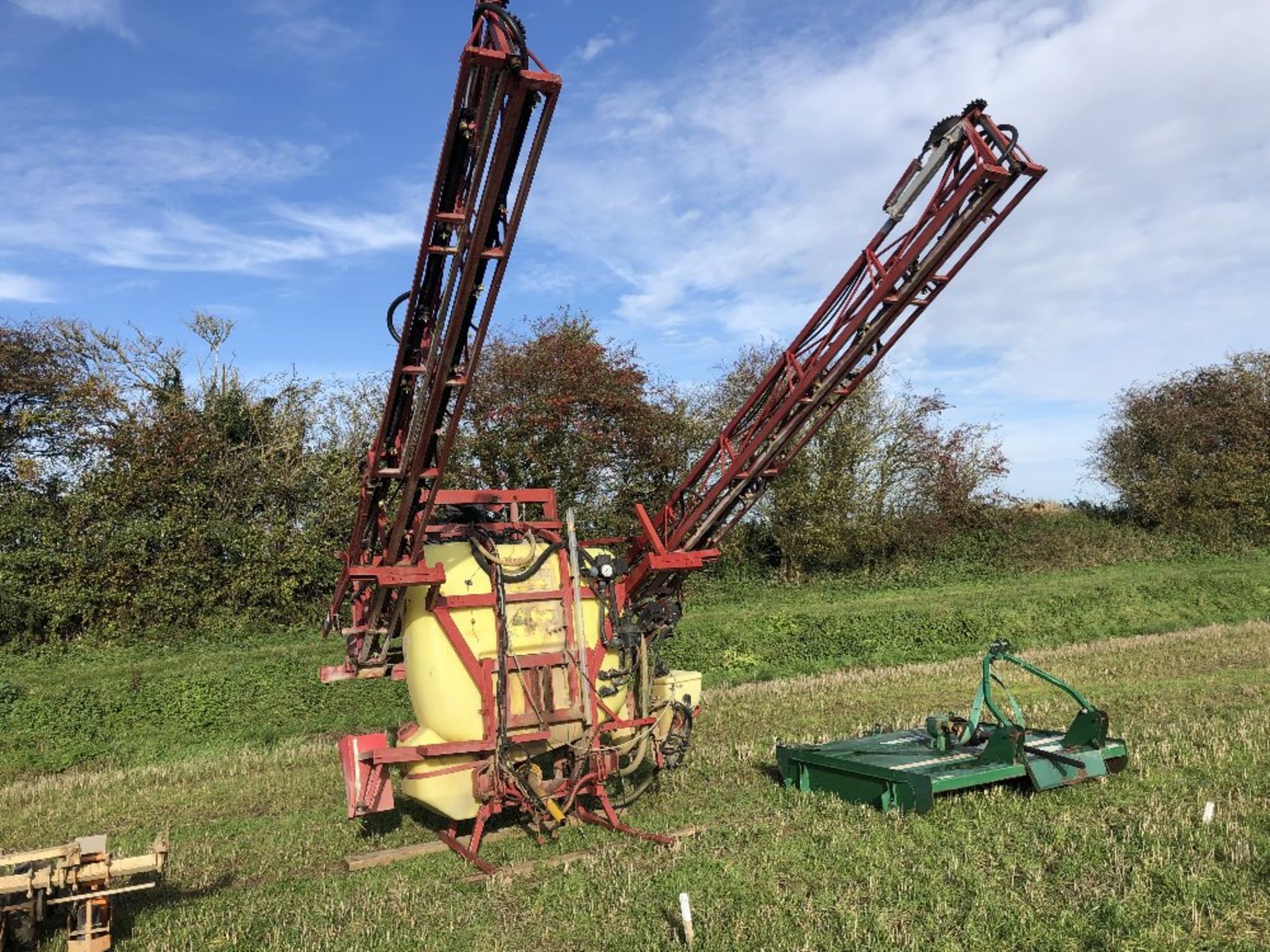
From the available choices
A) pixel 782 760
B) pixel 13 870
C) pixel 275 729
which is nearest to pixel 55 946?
pixel 13 870

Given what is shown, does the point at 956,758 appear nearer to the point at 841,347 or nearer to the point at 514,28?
the point at 841,347

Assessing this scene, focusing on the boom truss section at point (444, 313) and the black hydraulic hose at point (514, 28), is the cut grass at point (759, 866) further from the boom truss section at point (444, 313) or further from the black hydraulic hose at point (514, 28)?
the black hydraulic hose at point (514, 28)

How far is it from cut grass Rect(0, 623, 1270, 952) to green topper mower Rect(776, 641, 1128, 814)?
196 millimetres

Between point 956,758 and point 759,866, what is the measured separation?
7.99 feet

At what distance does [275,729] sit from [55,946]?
8.17 meters

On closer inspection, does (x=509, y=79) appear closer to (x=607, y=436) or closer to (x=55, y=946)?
(x=55, y=946)

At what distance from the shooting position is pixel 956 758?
7848mm

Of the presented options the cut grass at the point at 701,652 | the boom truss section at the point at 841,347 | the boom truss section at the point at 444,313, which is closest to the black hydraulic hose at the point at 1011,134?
the boom truss section at the point at 841,347

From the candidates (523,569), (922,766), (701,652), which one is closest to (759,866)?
(922,766)

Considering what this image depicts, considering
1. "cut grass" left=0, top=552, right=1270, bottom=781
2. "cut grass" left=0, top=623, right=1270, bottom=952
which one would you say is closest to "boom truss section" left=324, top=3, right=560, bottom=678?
"cut grass" left=0, top=623, right=1270, bottom=952

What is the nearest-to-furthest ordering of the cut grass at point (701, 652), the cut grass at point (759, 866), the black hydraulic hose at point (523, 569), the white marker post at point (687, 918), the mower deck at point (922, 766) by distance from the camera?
the white marker post at point (687, 918)
the cut grass at point (759, 866)
the mower deck at point (922, 766)
the black hydraulic hose at point (523, 569)
the cut grass at point (701, 652)

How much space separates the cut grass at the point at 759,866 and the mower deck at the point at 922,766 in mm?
183

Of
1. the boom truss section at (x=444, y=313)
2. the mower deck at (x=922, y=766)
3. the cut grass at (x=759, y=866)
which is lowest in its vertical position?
the cut grass at (x=759, y=866)

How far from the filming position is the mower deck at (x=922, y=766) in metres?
7.30
